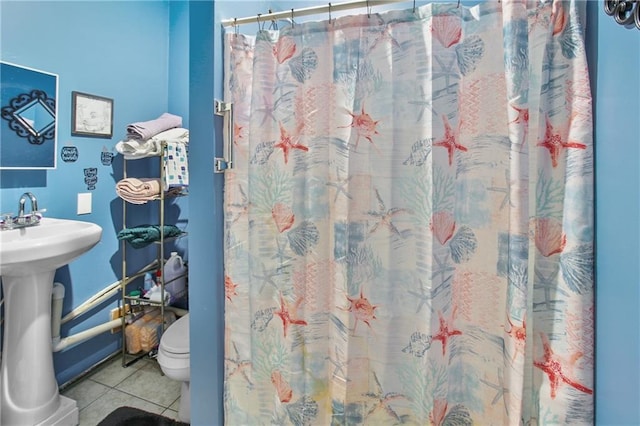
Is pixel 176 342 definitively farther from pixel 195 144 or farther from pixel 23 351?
pixel 195 144

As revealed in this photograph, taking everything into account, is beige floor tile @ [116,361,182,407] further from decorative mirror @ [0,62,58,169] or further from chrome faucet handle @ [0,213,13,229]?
decorative mirror @ [0,62,58,169]

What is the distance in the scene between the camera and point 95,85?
1971 millimetres

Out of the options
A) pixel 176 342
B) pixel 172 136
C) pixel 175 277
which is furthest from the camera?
pixel 175 277

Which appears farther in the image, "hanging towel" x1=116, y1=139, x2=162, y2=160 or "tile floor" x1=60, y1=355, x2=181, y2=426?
"hanging towel" x1=116, y1=139, x2=162, y2=160

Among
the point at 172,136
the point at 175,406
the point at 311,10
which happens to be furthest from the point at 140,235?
the point at 311,10

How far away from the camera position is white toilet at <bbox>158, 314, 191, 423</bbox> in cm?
154

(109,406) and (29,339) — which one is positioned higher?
(29,339)

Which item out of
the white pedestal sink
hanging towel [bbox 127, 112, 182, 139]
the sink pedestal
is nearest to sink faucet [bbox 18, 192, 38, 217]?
the white pedestal sink

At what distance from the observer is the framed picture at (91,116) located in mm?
1875

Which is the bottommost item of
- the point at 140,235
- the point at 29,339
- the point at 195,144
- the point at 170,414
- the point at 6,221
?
the point at 170,414

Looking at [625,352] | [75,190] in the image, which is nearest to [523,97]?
[625,352]

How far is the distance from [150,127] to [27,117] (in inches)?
22.4

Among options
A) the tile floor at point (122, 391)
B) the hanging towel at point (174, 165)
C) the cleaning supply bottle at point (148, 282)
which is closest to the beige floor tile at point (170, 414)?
the tile floor at point (122, 391)

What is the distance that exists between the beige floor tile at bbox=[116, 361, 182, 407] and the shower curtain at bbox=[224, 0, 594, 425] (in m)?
0.71
